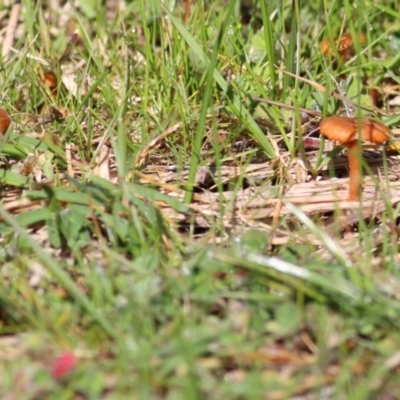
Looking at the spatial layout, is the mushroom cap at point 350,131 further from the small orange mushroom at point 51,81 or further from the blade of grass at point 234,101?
the small orange mushroom at point 51,81

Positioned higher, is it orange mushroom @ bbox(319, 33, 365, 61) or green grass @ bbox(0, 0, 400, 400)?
orange mushroom @ bbox(319, 33, 365, 61)

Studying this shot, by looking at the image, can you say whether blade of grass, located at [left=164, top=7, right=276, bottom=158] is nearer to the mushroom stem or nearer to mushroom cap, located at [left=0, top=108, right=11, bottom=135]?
the mushroom stem

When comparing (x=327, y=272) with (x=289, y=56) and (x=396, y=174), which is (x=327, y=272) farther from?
(x=289, y=56)

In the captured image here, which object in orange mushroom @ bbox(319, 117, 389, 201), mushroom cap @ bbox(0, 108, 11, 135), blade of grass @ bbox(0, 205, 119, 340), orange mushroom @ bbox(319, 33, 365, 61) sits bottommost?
blade of grass @ bbox(0, 205, 119, 340)

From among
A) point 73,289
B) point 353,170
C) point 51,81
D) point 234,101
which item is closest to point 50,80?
point 51,81

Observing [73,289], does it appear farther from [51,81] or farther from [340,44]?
[340,44]

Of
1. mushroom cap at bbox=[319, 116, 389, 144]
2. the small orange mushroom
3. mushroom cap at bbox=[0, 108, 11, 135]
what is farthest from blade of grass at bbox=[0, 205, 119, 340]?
the small orange mushroom

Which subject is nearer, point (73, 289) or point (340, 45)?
point (73, 289)
